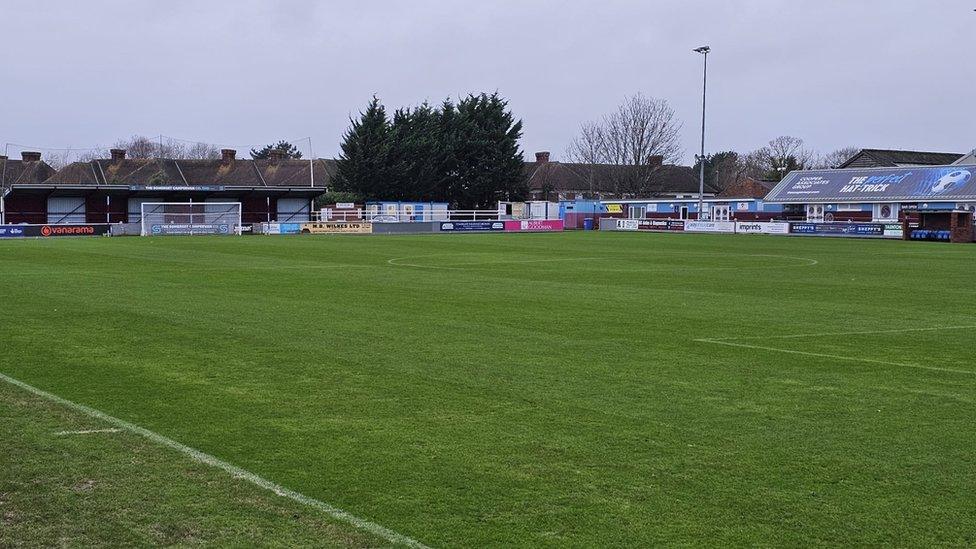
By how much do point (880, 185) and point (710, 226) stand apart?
16.0m

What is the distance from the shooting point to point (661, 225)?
75688 mm

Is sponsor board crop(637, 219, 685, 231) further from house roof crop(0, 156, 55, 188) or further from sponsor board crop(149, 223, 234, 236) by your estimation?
house roof crop(0, 156, 55, 188)

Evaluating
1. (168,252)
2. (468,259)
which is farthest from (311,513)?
(168,252)

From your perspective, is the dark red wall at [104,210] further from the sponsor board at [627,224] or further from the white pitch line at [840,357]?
the white pitch line at [840,357]

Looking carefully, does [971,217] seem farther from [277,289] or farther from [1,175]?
[1,175]

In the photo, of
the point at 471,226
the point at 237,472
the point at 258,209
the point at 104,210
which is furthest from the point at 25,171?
the point at 237,472

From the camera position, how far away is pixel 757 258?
37094mm

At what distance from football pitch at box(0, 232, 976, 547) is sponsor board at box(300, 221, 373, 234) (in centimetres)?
4821

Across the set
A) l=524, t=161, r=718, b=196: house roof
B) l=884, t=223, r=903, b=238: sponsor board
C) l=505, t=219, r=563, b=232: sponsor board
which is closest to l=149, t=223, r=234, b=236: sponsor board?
l=505, t=219, r=563, b=232: sponsor board

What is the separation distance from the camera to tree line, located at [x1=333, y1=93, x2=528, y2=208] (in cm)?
8775

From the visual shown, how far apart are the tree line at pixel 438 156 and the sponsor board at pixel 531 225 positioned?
48.0 ft

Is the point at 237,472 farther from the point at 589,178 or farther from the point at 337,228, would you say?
the point at 589,178

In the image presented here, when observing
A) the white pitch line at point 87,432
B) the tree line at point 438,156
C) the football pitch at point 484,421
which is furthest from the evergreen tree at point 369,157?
the white pitch line at point 87,432

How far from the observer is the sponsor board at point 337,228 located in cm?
6824
